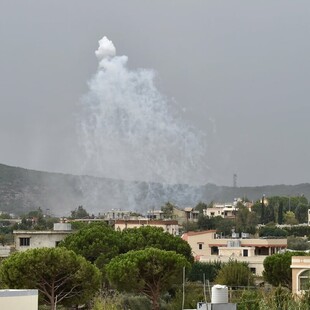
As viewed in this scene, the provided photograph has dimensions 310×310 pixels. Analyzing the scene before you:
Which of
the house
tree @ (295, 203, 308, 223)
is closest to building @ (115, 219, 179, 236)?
tree @ (295, 203, 308, 223)

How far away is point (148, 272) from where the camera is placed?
139 ft

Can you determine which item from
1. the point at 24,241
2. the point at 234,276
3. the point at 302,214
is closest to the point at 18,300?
the point at 234,276

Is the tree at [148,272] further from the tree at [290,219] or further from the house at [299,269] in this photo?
the tree at [290,219]

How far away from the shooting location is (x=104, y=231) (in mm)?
54000

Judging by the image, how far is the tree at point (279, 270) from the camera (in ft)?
155

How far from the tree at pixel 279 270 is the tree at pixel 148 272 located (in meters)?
6.38

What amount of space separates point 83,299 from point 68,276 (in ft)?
4.12

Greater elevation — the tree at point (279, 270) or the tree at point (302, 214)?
the tree at point (302, 214)

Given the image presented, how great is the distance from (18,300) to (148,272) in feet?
87.9

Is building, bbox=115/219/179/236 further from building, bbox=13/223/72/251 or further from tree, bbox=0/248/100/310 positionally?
tree, bbox=0/248/100/310

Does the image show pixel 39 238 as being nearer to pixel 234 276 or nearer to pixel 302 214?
pixel 234 276

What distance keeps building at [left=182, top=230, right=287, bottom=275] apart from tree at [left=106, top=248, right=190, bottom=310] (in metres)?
15.1

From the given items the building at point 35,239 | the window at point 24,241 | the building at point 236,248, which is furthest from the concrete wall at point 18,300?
the window at point 24,241

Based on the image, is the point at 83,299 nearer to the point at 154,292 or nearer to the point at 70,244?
the point at 154,292
